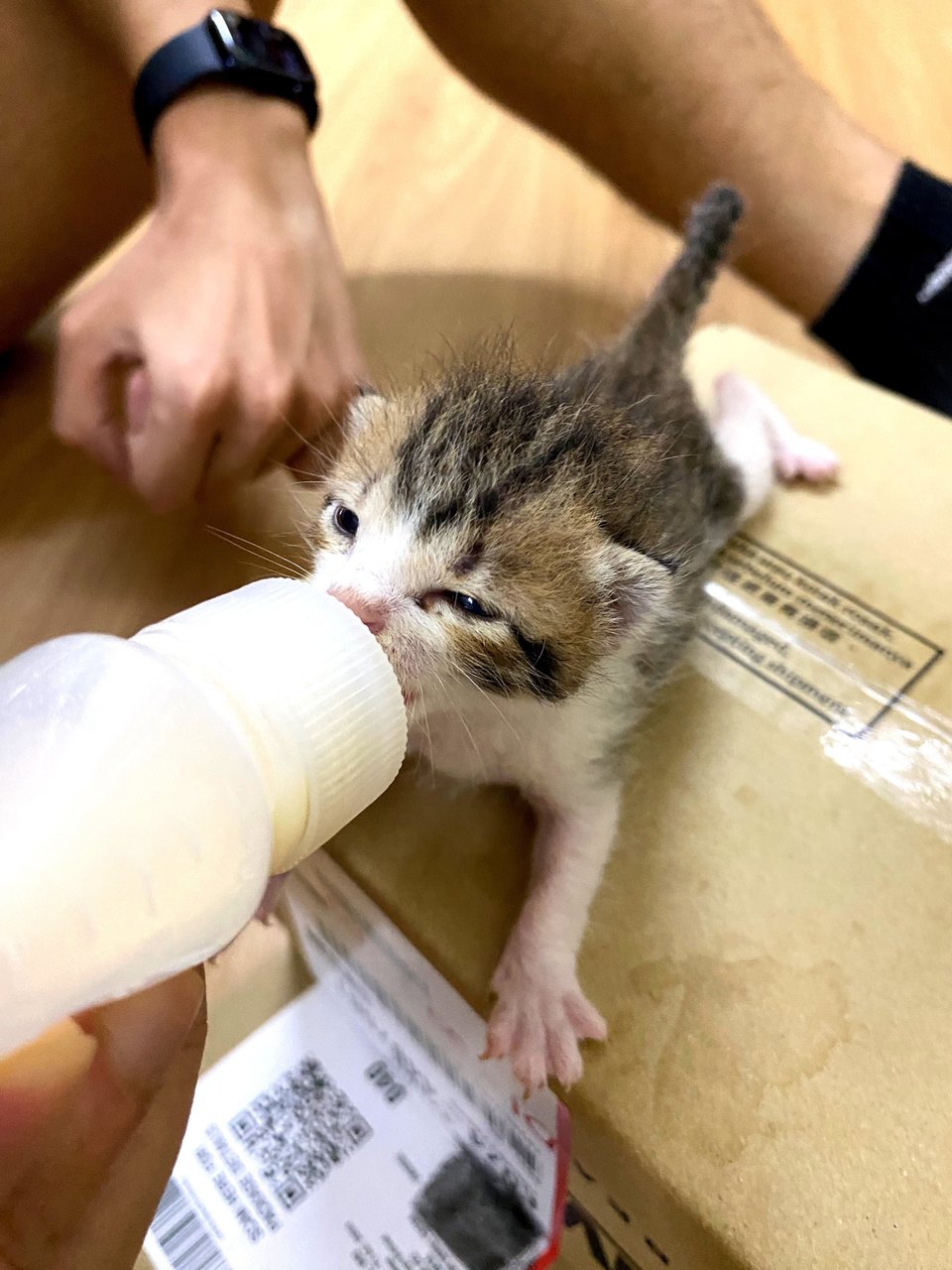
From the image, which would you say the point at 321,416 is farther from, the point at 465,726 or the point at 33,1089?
the point at 33,1089

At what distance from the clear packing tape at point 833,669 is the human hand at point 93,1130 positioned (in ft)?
2.02

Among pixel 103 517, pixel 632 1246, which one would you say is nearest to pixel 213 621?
pixel 632 1246

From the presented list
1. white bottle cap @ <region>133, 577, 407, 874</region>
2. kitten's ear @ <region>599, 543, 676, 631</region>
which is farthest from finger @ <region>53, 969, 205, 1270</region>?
kitten's ear @ <region>599, 543, 676, 631</region>

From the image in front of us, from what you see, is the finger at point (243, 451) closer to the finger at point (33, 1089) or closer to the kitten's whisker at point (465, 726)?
the kitten's whisker at point (465, 726)

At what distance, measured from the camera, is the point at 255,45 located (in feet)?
3.14

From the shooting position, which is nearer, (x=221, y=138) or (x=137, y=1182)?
(x=137, y=1182)

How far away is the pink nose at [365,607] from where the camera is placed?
586 millimetres

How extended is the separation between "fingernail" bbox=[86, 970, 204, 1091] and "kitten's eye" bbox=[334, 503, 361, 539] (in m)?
0.34

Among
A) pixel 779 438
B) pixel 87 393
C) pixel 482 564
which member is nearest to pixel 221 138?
pixel 87 393

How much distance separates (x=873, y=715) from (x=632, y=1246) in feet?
1.68

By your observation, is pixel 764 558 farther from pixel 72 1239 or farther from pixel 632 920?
pixel 72 1239

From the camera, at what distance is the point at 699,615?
37.2 inches

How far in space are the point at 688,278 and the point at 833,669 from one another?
1.51ft

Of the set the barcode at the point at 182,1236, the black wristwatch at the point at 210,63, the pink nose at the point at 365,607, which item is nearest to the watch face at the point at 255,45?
the black wristwatch at the point at 210,63
